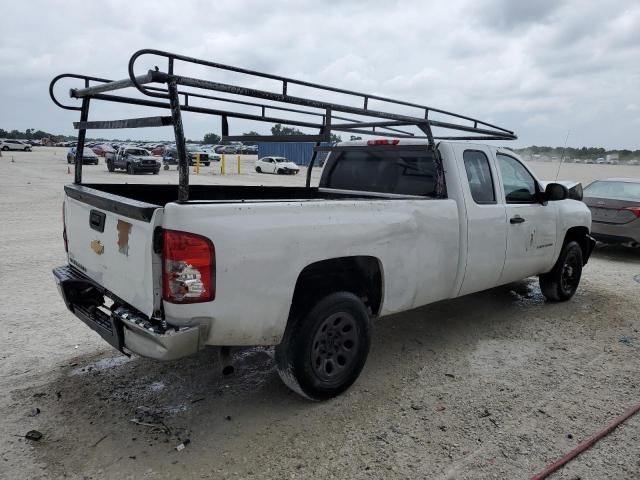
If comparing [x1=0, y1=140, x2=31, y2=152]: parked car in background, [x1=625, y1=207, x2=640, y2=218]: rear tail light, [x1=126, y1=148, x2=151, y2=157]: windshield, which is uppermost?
[x1=0, y1=140, x2=31, y2=152]: parked car in background

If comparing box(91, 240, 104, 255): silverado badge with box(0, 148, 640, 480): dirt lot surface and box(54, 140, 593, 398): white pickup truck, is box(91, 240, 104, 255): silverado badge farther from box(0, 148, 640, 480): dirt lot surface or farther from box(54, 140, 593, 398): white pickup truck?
box(0, 148, 640, 480): dirt lot surface

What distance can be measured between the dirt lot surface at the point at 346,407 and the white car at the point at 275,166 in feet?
102

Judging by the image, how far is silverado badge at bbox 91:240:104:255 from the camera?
3.11 metres

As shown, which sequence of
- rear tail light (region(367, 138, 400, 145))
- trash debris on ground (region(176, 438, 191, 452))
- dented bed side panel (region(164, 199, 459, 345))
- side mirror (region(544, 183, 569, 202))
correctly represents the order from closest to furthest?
dented bed side panel (region(164, 199, 459, 345)), trash debris on ground (region(176, 438, 191, 452)), rear tail light (region(367, 138, 400, 145)), side mirror (region(544, 183, 569, 202))

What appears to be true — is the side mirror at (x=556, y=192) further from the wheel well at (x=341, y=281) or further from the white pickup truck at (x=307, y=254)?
the wheel well at (x=341, y=281)

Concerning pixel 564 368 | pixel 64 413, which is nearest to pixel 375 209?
pixel 564 368

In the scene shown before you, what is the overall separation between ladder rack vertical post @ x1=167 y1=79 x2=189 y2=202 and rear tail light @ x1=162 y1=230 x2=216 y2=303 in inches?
8.8

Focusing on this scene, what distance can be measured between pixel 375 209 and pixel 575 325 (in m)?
3.06

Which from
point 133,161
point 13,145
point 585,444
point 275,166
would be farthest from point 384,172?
point 13,145

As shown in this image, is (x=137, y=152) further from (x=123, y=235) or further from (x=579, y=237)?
(x=123, y=235)

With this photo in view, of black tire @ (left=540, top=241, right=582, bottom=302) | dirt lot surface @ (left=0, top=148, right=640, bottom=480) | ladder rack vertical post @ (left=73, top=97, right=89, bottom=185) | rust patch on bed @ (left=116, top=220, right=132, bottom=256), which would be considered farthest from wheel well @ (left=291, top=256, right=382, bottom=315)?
black tire @ (left=540, top=241, right=582, bottom=302)

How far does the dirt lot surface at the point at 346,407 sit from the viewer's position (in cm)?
271

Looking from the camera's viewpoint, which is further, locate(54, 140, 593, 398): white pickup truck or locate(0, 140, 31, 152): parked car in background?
locate(0, 140, 31, 152): parked car in background

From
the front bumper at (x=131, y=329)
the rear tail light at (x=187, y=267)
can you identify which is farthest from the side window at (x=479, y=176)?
the front bumper at (x=131, y=329)
